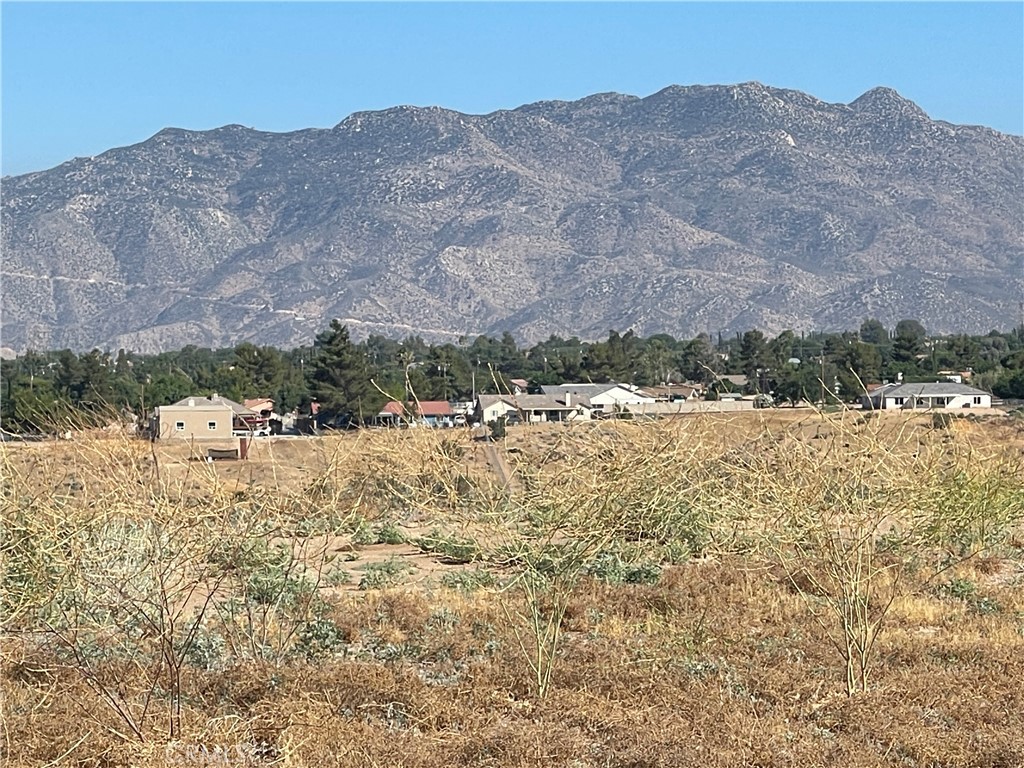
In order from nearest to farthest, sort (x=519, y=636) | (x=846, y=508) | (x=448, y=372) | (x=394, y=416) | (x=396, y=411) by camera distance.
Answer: (x=846, y=508) < (x=519, y=636) < (x=396, y=411) < (x=394, y=416) < (x=448, y=372)

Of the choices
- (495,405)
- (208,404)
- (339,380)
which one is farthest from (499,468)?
(495,405)

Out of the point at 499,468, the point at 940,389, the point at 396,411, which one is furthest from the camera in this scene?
the point at 940,389

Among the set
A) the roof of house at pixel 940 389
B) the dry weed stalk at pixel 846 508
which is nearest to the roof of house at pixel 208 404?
the roof of house at pixel 940 389

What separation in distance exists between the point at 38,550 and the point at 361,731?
2.47 metres

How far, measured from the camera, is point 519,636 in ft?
39.2

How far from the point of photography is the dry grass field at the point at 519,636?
29.6 feet

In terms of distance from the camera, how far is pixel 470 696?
34.8 feet

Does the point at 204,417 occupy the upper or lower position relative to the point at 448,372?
lower

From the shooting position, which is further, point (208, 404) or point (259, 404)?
point (259, 404)

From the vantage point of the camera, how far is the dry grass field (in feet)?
29.6

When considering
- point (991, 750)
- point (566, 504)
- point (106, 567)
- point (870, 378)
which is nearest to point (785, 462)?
point (566, 504)

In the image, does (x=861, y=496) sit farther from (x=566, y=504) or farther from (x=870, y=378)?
(x=870, y=378)

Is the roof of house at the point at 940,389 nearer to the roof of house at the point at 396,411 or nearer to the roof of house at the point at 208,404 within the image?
the roof of house at the point at 396,411

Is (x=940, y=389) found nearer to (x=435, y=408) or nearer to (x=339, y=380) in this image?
(x=435, y=408)
